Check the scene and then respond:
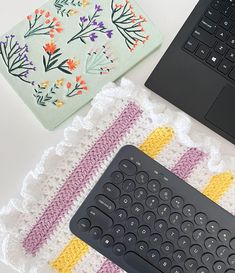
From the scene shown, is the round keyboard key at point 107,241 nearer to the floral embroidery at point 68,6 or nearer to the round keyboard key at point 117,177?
the round keyboard key at point 117,177

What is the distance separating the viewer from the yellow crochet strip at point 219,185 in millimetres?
563

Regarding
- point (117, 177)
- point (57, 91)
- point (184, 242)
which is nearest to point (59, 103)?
point (57, 91)

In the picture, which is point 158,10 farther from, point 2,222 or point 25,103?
point 2,222

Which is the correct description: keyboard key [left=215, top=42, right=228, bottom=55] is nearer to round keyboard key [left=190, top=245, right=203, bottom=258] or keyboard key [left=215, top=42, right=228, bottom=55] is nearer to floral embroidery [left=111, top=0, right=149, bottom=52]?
floral embroidery [left=111, top=0, right=149, bottom=52]

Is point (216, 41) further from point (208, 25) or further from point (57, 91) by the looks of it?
point (57, 91)

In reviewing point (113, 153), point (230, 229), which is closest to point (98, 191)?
point (113, 153)

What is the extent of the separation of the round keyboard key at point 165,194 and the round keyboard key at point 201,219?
0.12 feet

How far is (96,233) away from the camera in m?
0.54

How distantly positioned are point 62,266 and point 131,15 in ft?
1.03

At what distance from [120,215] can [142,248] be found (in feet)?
0.14

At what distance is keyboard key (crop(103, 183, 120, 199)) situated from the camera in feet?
1.81

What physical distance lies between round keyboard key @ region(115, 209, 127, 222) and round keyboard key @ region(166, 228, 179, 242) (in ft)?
0.17

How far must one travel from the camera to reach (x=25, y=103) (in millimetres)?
594

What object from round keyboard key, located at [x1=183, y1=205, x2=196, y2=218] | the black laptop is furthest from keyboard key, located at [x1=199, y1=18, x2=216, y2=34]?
round keyboard key, located at [x1=183, y1=205, x2=196, y2=218]
